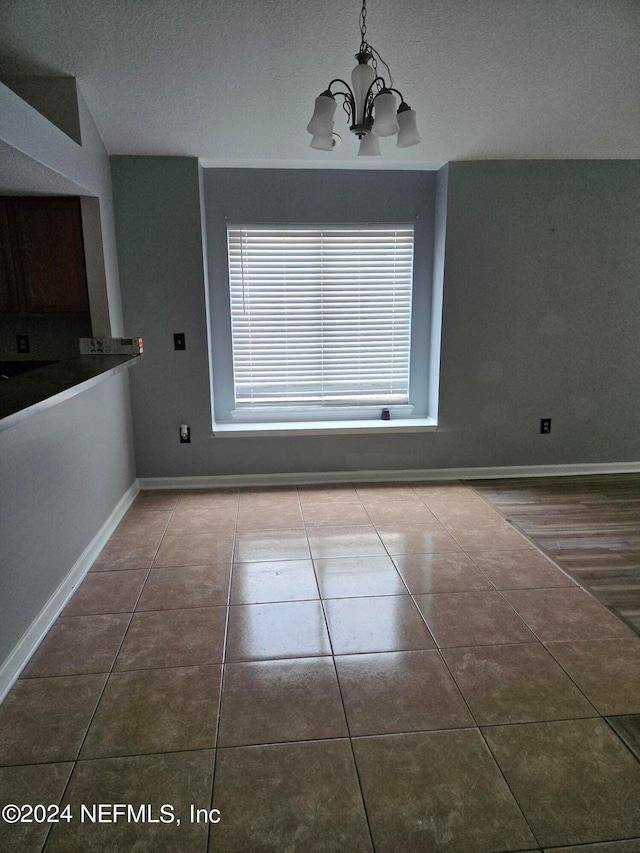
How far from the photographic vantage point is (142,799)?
1.47 metres

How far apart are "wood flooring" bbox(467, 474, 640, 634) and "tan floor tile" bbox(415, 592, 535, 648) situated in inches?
19.7

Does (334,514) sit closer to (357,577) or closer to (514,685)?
(357,577)

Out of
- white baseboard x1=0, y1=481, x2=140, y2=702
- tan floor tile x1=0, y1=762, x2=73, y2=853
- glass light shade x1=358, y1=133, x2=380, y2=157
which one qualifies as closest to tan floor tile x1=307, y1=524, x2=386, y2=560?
white baseboard x1=0, y1=481, x2=140, y2=702

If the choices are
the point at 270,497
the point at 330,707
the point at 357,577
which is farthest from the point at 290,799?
the point at 270,497

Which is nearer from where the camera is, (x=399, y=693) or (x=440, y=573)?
(x=399, y=693)

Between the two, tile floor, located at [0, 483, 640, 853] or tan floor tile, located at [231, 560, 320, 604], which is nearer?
tile floor, located at [0, 483, 640, 853]

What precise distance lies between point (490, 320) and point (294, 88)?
6.92 feet

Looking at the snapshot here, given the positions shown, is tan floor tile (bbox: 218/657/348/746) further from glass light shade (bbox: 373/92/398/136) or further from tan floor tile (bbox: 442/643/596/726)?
glass light shade (bbox: 373/92/398/136)

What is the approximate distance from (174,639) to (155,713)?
41cm

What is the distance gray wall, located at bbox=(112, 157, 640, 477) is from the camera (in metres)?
3.67

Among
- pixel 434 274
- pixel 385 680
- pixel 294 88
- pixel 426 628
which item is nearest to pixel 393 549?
pixel 426 628

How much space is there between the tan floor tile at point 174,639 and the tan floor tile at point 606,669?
1.38 meters

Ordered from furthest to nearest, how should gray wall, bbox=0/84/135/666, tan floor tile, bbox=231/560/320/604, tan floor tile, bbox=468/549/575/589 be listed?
tan floor tile, bbox=468/549/575/589
tan floor tile, bbox=231/560/320/604
gray wall, bbox=0/84/135/666

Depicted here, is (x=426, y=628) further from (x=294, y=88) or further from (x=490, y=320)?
(x=294, y=88)
